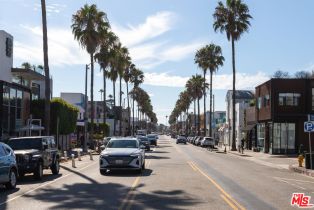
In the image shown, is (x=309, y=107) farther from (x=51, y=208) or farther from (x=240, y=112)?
(x=51, y=208)

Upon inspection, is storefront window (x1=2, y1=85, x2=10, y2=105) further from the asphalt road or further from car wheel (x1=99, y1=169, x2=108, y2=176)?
the asphalt road

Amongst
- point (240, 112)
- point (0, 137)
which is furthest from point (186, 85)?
point (0, 137)

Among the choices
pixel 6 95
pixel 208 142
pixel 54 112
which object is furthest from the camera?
pixel 208 142

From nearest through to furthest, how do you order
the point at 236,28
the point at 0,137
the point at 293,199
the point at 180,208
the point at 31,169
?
1. the point at 180,208
2. the point at 293,199
3. the point at 31,169
4. the point at 0,137
5. the point at 236,28

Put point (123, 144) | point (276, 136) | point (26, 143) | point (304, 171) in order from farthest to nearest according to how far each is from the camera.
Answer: point (276, 136) < point (304, 171) < point (123, 144) < point (26, 143)

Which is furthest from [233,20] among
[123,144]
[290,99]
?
[123,144]

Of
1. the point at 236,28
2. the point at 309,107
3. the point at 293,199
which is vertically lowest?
the point at 293,199

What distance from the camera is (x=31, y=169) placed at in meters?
21.8

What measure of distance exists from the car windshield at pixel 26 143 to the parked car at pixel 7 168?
4.27 m

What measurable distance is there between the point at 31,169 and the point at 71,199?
273 inches

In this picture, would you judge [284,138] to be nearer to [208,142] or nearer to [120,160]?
[208,142]

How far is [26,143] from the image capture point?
2362cm
